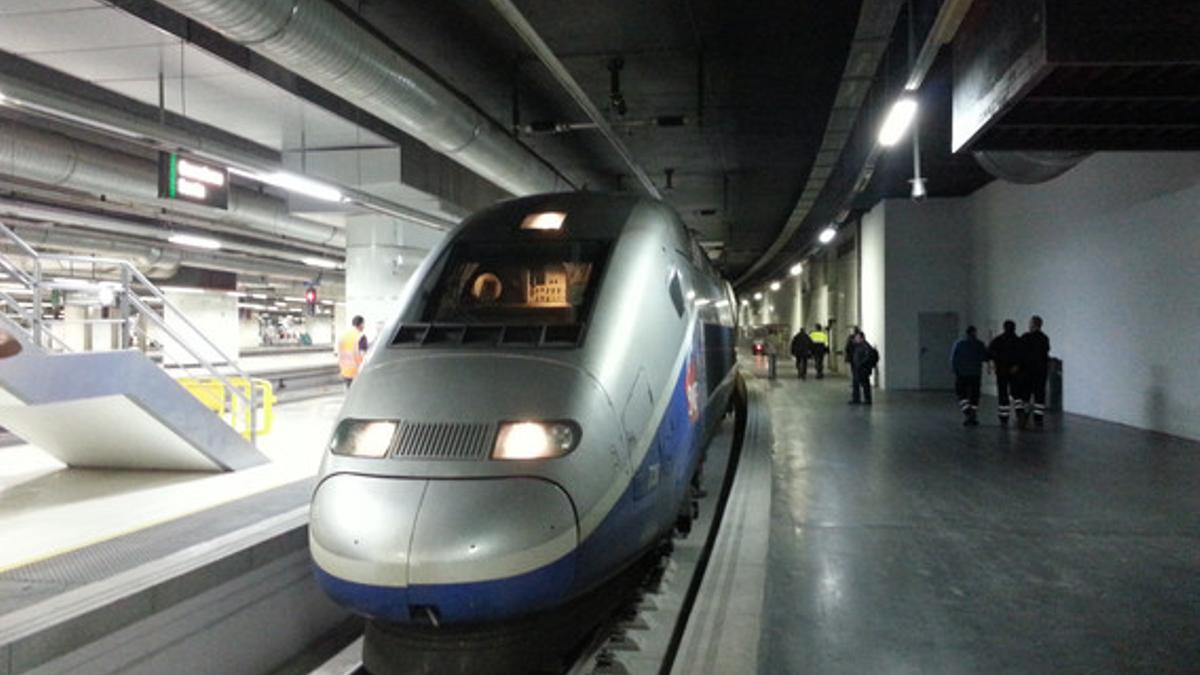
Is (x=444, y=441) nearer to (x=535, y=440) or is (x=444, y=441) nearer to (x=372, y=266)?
(x=535, y=440)

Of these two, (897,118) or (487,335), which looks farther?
(897,118)

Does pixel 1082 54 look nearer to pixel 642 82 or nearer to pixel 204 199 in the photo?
pixel 642 82

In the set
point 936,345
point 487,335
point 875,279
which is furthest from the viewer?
point 875,279

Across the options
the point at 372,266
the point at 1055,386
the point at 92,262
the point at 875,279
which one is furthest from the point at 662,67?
the point at 875,279

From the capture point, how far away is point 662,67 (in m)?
9.98

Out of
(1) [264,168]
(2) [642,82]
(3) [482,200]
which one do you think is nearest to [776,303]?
(3) [482,200]

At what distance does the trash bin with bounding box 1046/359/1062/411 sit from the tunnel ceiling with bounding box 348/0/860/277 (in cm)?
580

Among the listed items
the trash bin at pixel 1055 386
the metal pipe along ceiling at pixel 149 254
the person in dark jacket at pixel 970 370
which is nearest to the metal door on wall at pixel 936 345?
the trash bin at pixel 1055 386

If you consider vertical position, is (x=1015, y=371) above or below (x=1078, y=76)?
below

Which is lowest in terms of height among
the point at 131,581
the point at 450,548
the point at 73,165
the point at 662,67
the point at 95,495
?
the point at 95,495

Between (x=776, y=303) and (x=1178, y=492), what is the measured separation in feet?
133

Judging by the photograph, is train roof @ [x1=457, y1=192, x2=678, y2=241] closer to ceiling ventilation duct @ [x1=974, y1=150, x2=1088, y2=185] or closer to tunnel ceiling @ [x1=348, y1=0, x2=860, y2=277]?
tunnel ceiling @ [x1=348, y1=0, x2=860, y2=277]

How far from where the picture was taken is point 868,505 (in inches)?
274

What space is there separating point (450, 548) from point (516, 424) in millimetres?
651
